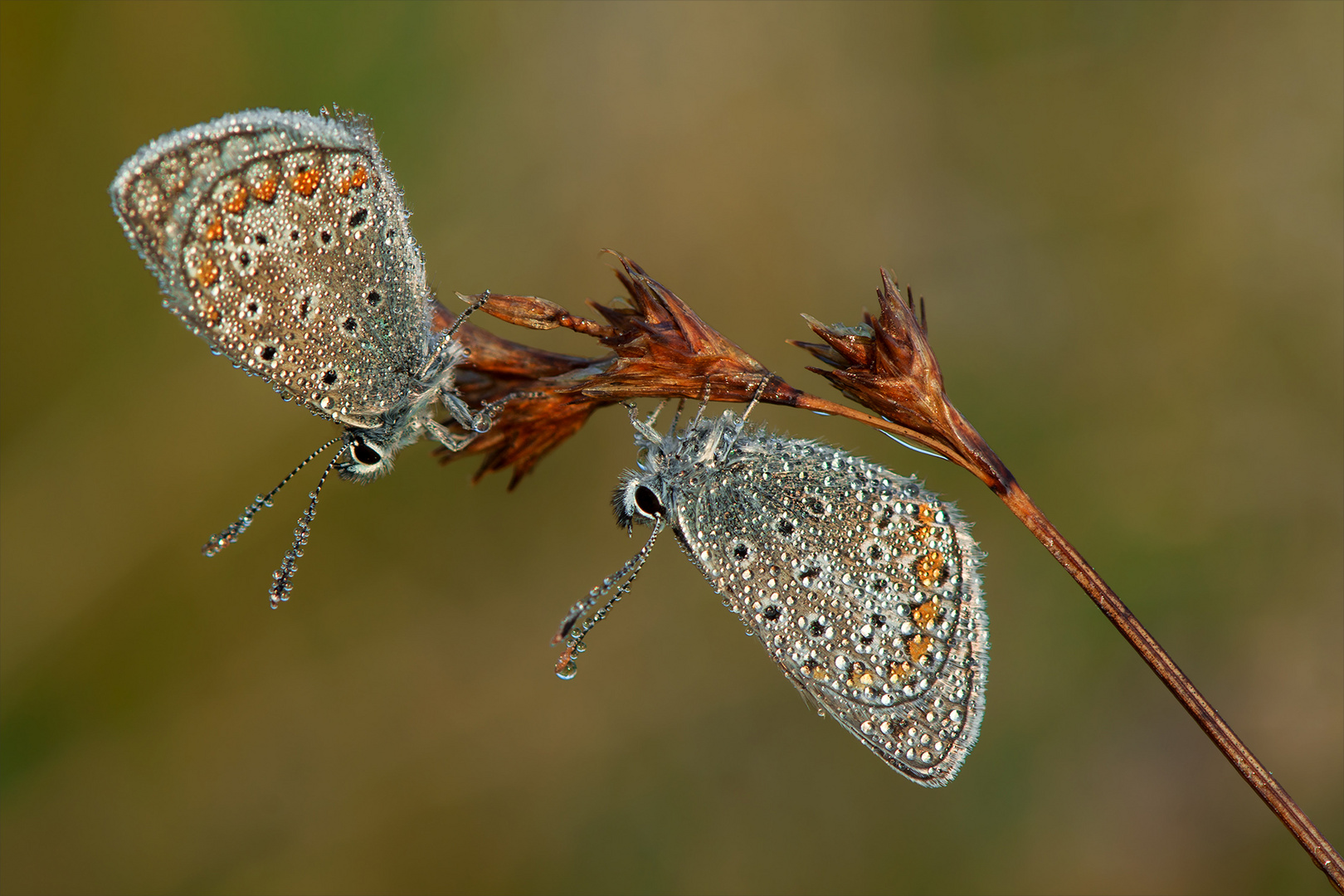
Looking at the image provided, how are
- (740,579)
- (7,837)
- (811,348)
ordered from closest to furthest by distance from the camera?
(811,348) → (740,579) → (7,837)

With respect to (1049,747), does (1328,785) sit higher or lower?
lower

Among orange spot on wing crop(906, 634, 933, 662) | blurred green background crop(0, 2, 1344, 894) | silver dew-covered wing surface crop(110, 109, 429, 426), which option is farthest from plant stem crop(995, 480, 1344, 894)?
blurred green background crop(0, 2, 1344, 894)

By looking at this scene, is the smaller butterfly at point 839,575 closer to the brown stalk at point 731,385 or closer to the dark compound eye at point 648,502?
the dark compound eye at point 648,502

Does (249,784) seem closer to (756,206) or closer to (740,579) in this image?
(740,579)

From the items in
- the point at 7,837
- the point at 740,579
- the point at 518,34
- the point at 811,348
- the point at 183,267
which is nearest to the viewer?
the point at 183,267

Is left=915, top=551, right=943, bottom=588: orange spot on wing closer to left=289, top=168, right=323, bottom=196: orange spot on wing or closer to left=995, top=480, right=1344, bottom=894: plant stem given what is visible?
left=995, top=480, right=1344, bottom=894: plant stem

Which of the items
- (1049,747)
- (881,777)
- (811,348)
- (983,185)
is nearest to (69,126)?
(811,348)

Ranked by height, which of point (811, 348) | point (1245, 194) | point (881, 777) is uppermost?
point (811, 348)
